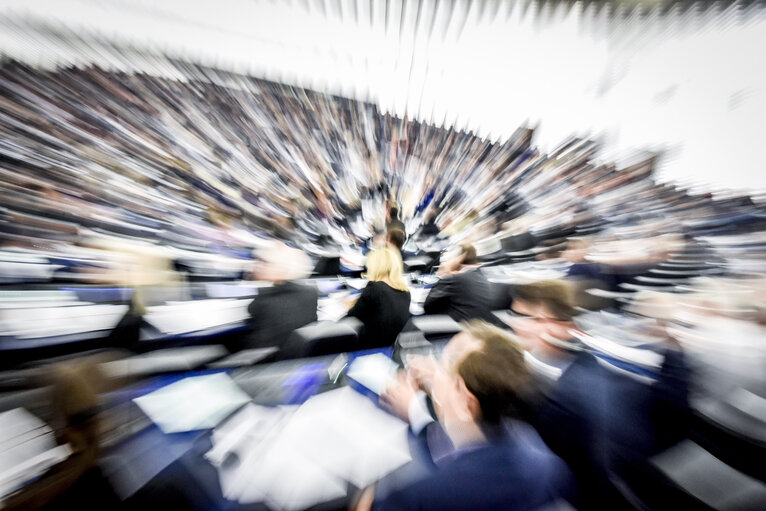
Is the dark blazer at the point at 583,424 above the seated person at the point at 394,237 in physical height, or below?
below

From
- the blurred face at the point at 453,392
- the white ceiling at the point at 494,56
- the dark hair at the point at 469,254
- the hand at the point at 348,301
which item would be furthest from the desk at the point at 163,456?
the white ceiling at the point at 494,56

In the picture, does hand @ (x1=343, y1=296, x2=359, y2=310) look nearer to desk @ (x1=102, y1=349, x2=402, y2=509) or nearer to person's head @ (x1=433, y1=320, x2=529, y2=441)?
desk @ (x1=102, y1=349, x2=402, y2=509)

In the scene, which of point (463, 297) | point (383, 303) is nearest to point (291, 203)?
point (383, 303)

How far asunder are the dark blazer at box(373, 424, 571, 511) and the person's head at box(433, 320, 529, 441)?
0.23ft

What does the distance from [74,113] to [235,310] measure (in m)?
1.26

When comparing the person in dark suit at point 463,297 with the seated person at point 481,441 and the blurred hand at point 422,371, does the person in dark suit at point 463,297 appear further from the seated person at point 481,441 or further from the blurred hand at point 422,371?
the seated person at point 481,441

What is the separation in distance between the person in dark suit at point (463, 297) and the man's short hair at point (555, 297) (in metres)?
0.35

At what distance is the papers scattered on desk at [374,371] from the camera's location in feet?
3.21

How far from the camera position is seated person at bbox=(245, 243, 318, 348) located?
1.31 meters

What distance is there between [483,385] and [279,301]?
1015mm

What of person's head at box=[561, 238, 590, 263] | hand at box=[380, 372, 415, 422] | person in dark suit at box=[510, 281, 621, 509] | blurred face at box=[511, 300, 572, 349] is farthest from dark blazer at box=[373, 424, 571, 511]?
person's head at box=[561, 238, 590, 263]

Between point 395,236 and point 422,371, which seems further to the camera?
point 395,236

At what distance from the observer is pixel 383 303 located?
138cm

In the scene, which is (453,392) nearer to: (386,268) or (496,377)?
(496,377)
